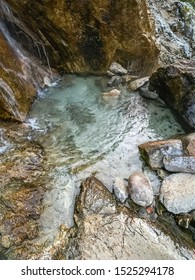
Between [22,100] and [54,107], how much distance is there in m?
0.81

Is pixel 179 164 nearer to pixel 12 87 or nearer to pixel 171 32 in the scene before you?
pixel 12 87

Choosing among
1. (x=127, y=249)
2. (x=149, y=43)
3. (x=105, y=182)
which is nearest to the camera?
(x=127, y=249)

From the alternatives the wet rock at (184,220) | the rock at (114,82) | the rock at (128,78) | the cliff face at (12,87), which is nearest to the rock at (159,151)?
the wet rock at (184,220)

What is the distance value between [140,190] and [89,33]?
17.3 ft

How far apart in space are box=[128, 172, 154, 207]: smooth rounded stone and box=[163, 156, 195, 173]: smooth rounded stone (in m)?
0.56

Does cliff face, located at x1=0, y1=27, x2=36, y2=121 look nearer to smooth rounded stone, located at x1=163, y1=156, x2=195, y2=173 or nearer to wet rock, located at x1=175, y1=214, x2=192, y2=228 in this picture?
smooth rounded stone, located at x1=163, y1=156, x2=195, y2=173

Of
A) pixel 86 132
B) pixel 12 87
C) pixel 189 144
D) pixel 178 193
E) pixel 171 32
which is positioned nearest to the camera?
pixel 178 193

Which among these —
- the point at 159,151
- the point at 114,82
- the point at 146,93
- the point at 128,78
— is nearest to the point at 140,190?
the point at 159,151

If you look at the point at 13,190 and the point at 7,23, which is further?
the point at 7,23

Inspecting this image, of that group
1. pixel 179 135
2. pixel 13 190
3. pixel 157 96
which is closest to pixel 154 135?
pixel 179 135

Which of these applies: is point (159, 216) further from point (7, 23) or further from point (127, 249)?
point (7, 23)

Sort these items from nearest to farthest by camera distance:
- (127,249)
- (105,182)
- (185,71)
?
(127,249) < (105,182) < (185,71)

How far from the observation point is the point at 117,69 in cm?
884

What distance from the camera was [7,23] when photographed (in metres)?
7.98
